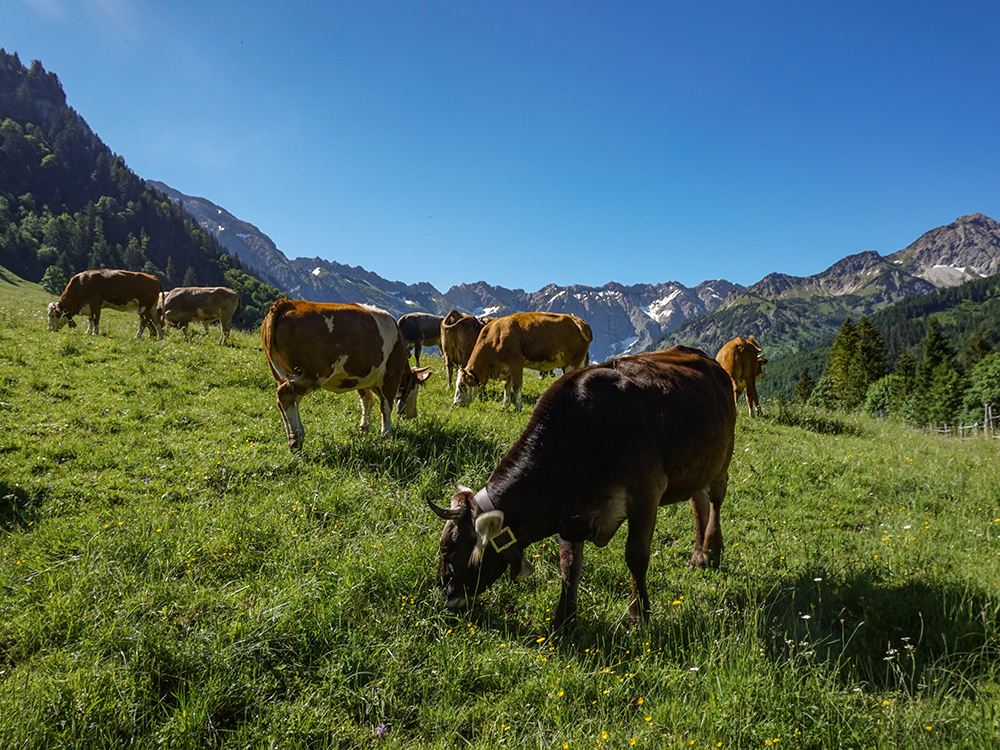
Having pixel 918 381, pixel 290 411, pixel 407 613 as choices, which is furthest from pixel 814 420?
pixel 918 381

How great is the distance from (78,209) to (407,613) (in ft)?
645

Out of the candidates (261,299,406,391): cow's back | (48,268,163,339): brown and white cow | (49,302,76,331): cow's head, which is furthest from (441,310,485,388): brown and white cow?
(49,302,76,331): cow's head

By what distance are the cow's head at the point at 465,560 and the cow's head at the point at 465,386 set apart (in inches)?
334

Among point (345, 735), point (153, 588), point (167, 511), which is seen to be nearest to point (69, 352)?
point (167, 511)

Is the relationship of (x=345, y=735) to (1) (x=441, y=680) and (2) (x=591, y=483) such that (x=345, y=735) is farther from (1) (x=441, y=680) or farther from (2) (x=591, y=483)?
(2) (x=591, y=483)

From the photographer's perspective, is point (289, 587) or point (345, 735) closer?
point (345, 735)

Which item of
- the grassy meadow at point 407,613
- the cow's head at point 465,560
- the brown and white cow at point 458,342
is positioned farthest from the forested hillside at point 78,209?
the cow's head at point 465,560

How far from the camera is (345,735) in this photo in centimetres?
307

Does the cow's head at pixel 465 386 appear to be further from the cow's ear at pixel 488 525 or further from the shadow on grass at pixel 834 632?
the cow's ear at pixel 488 525

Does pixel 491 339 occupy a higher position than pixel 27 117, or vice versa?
pixel 27 117

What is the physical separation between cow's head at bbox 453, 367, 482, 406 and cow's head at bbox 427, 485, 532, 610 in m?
8.48

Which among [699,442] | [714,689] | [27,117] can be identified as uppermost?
[27,117]

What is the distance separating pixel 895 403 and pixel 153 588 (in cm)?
10101

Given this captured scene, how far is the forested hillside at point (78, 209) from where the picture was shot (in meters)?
114
